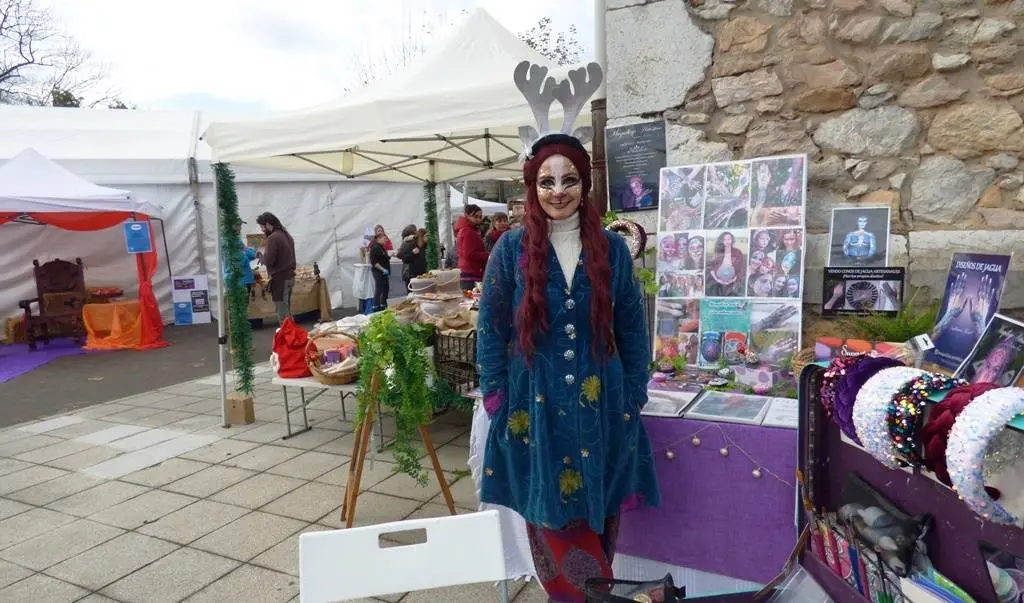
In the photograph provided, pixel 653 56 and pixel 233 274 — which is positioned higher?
pixel 653 56

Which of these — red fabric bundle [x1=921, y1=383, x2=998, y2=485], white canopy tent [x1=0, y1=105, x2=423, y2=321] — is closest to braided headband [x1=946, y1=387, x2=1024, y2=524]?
red fabric bundle [x1=921, y1=383, x2=998, y2=485]

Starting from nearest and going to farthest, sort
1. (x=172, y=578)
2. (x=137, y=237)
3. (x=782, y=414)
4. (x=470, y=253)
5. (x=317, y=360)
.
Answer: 1. (x=782, y=414)
2. (x=172, y=578)
3. (x=317, y=360)
4. (x=470, y=253)
5. (x=137, y=237)

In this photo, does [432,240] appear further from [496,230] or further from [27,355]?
[27,355]

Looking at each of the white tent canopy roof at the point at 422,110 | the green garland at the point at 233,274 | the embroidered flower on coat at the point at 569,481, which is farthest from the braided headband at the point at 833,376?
the green garland at the point at 233,274

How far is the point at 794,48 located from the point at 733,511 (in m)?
1.84

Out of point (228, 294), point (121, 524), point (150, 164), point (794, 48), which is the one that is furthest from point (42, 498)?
point (150, 164)

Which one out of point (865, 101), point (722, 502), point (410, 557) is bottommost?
point (722, 502)

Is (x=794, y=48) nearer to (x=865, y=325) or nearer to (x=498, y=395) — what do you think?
(x=865, y=325)

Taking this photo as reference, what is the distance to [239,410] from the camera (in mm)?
4848

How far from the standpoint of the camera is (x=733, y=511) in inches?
78.3

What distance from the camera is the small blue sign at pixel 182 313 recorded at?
401 inches

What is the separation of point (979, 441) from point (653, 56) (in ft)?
7.59

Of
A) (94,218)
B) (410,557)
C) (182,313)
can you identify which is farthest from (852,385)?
Answer: (182,313)

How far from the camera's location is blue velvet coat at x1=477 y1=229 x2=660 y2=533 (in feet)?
5.78
